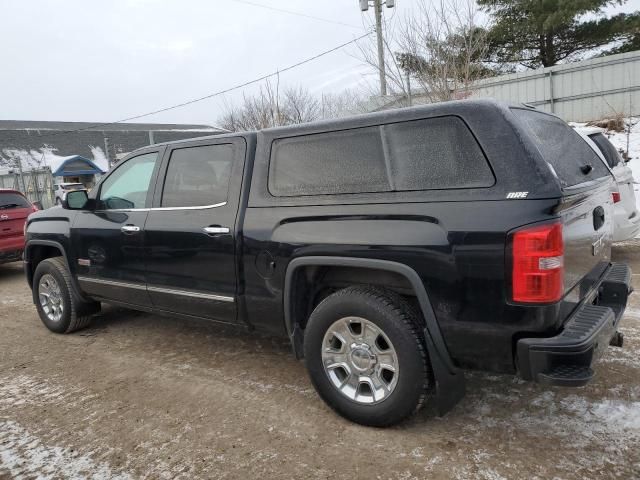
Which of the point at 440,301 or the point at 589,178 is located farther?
the point at 589,178

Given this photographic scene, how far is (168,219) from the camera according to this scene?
3.86 meters

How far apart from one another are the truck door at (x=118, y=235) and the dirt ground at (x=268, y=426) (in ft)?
2.11

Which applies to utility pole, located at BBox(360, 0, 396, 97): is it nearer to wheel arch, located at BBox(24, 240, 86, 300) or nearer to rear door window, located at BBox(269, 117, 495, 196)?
wheel arch, located at BBox(24, 240, 86, 300)

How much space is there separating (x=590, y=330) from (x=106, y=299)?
3.94 metres

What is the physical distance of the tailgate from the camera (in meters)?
2.47

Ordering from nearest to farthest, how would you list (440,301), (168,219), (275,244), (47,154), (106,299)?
(440,301) → (275,244) → (168,219) → (106,299) → (47,154)

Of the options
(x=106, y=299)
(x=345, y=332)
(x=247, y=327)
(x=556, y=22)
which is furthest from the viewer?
(x=556, y=22)

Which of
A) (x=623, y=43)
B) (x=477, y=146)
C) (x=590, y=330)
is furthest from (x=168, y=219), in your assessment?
(x=623, y=43)

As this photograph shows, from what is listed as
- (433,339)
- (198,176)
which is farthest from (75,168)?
(433,339)

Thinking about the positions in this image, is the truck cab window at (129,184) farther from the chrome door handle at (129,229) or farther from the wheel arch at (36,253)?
the wheel arch at (36,253)

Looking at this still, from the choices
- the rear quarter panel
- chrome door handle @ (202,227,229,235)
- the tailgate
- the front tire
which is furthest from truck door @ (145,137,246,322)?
the tailgate

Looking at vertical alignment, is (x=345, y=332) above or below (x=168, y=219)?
below

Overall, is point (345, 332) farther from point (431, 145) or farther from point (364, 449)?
point (431, 145)

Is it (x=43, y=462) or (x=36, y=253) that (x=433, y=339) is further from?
(x=36, y=253)
